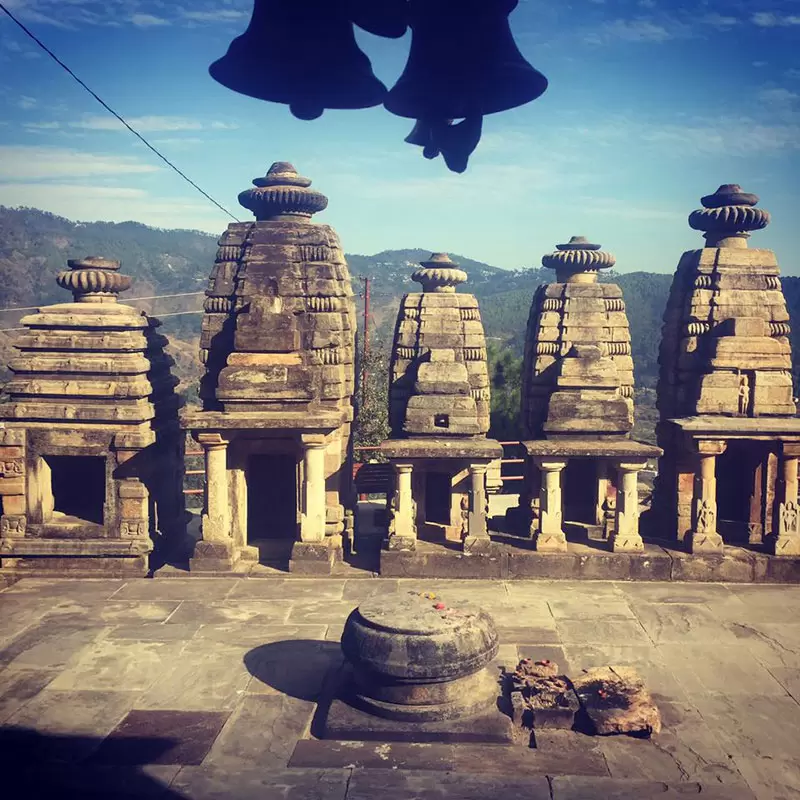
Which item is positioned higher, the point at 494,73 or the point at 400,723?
the point at 494,73

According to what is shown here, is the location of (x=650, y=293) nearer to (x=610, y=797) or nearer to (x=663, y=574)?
(x=663, y=574)

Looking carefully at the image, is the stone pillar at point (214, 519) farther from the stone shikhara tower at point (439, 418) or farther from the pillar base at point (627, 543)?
the pillar base at point (627, 543)

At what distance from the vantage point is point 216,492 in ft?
45.5

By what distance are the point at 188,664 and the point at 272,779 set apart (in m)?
3.18

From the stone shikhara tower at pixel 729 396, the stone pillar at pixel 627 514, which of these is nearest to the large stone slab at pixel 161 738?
the stone pillar at pixel 627 514

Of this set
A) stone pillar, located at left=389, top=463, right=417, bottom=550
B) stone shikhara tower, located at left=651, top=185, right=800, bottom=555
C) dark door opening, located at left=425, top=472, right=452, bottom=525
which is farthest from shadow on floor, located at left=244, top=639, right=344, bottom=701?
stone shikhara tower, located at left=651, top=185, right=800, bottom=555

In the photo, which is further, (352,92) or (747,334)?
(747,334)

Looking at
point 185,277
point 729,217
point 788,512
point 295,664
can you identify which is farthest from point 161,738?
point 185,277

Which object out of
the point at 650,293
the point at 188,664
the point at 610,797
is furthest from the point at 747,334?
the point at 650,293

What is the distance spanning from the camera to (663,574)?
1393 cm

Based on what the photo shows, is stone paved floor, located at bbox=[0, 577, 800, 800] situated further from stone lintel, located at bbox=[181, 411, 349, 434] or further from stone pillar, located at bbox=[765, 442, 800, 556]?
stone lintel, located at bbox=[181, 411, 349, 434]

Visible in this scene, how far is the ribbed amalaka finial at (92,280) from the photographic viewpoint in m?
15.0

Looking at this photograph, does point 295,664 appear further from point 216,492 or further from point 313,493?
point 216,492

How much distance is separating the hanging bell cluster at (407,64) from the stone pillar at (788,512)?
1251cm
